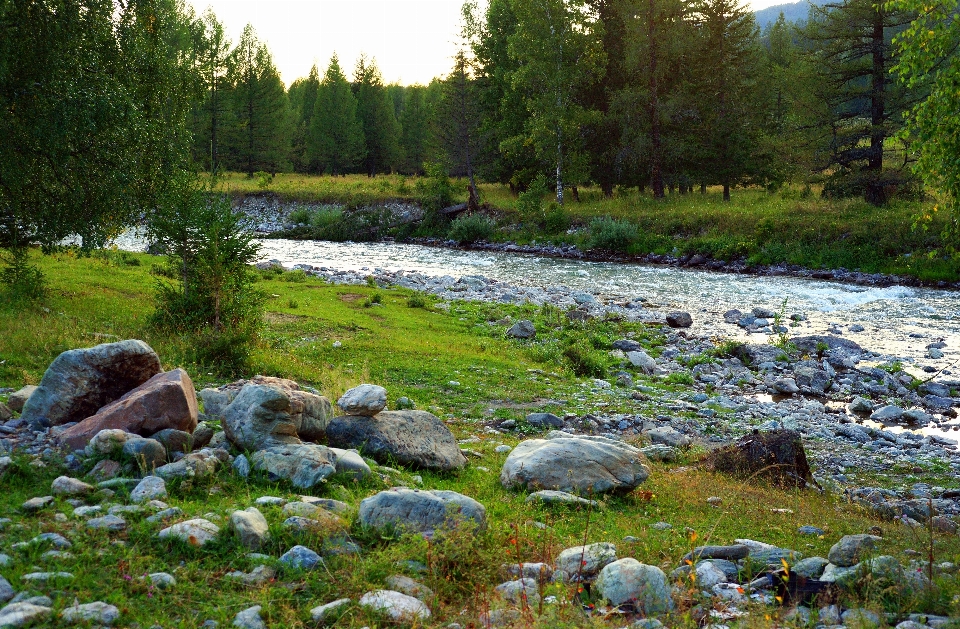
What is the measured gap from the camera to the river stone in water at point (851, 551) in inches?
232

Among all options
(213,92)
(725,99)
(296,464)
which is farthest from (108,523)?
(213,92)

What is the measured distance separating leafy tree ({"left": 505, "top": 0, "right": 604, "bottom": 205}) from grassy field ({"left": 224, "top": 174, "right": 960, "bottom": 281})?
3.86 m

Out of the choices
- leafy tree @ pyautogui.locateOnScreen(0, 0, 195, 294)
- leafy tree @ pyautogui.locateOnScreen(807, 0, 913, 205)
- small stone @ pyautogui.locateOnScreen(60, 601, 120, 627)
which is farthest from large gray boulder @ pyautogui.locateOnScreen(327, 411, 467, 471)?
leafy tree @ pyautogui.locateOnScreen(807, 0, 913, 205)

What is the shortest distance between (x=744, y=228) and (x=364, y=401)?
33724 mm

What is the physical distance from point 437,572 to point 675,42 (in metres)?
47.3

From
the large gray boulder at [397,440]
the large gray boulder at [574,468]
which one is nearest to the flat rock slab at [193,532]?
the large gray boulder at [397,440]

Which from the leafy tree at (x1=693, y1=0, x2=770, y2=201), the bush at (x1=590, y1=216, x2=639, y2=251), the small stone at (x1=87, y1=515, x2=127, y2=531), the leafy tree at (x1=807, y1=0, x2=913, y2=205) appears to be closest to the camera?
the small stone at (x1=87, y1=515, x2=127, y2=531)

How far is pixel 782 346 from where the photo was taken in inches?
747

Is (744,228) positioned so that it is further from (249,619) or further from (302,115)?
(302,115)

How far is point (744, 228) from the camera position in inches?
1506

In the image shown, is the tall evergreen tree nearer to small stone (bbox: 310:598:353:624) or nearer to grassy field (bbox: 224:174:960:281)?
grassy field (bbox: 224:174:960:281)

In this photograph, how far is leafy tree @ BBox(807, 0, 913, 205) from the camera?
3719cm

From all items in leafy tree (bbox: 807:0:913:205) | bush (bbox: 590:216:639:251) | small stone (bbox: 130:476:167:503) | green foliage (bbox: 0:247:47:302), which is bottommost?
small stone (bbox: 130:476:167:503)

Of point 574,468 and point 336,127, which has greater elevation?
point 336,127
